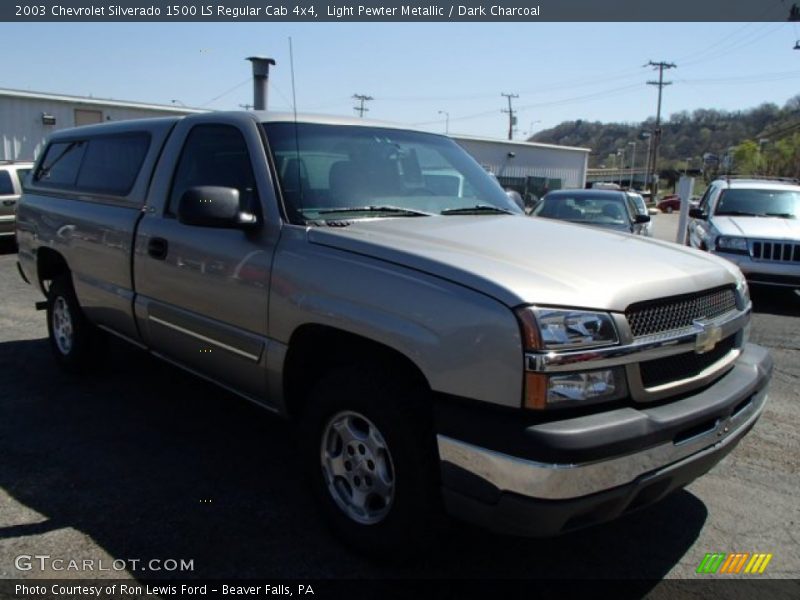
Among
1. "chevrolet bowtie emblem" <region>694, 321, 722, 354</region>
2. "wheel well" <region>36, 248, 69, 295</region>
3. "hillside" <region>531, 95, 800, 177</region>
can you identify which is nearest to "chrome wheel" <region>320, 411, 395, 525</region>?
"chevrolet bowtie emblem" <region>694, 321, 722, 354</region>

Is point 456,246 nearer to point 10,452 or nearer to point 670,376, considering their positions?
point 670,376

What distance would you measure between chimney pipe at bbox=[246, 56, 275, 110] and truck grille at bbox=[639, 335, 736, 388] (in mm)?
7182

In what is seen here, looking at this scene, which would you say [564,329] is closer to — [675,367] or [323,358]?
[675,367]

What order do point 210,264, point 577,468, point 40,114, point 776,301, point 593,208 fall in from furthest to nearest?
point 40,114 → point 593,208 → point 776,301 → point 210,264 → point 577,468

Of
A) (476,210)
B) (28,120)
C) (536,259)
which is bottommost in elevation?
(536,259)

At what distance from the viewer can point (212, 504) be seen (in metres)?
3.34

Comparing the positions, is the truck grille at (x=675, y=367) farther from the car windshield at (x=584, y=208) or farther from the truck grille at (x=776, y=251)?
the car windshield at (x=584, y=208)

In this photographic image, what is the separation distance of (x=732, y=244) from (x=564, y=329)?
7.68 metres

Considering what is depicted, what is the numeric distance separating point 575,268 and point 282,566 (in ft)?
5.72

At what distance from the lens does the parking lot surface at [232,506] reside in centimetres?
287

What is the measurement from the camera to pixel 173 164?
159 inches

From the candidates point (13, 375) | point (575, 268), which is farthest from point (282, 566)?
point (13, 375)

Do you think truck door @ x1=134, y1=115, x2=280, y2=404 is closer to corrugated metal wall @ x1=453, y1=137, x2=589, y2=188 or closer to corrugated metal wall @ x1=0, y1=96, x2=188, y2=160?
corrugated metal wall @ x1=0, y1=96, x2=188, y2=160
